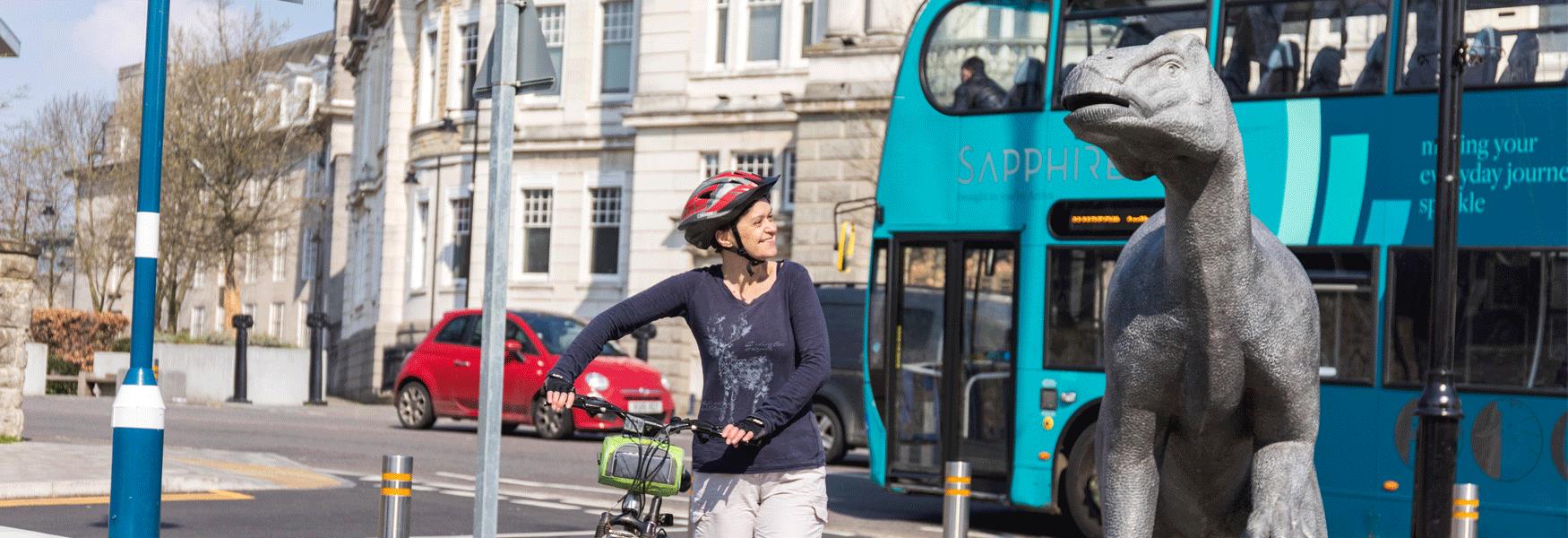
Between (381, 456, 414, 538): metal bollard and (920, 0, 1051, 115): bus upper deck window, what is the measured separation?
755 cm

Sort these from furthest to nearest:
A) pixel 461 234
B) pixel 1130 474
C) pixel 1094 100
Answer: pixel 461 234 < pixel 1130 474 < pixel 1094 100

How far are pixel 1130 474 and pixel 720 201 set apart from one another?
4.80 feet

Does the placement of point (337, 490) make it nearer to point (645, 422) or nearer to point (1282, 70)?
point (1282, 70)

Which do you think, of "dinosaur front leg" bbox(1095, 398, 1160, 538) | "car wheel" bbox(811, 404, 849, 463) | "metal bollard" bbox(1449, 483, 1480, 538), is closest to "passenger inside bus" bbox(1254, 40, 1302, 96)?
"metal bollard" bbox(1449, 483, 1480, 538)

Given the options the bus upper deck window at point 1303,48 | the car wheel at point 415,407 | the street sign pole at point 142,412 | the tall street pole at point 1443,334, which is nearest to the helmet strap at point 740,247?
the street sign pole at point 142,412

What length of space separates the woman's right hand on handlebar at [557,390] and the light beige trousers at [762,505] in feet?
1.87

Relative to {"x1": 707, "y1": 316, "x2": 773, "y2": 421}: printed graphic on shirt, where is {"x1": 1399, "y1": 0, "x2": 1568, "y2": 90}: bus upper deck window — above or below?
above

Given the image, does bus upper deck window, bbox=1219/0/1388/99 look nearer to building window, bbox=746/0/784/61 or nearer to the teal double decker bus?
the teal double decker bus

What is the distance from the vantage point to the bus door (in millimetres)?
14039

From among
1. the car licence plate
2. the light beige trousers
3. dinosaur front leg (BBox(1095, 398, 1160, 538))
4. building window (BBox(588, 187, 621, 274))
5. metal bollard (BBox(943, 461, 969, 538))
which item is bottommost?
the car licence plate

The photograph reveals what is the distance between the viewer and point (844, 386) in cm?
2197

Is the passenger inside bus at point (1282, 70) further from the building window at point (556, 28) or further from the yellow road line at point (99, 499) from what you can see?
the building window at point (556, 28)

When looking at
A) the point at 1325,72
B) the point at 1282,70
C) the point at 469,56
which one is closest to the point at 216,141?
the point at 469,56

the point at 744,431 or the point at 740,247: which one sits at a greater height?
the point at 740,247
